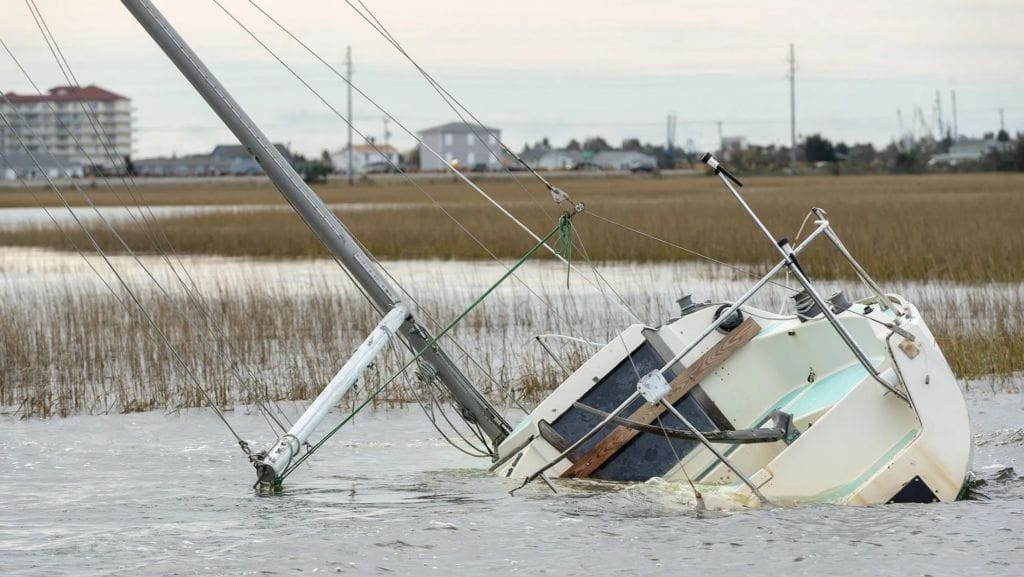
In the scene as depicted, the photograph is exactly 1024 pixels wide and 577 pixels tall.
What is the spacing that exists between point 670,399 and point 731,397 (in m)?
0.50

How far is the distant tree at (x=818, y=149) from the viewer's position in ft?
452

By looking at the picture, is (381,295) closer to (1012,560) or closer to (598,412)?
(598,412)

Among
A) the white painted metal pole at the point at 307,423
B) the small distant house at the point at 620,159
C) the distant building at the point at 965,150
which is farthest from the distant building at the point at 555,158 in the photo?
the white painted metal pole at the point at 307,423

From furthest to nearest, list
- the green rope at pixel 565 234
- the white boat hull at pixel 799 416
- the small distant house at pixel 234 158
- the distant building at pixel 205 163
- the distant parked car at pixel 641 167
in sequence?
1. the distant building at pixel 205 163
2. the small distant house at pixel 234 158
3. the distant parked car at pixel 641 167
4. the green rope at pixel 565 234
5. the white boat hull at pixel 799 416

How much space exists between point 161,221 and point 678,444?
143 feet

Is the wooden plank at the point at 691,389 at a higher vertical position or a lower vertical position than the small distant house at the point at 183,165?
lower

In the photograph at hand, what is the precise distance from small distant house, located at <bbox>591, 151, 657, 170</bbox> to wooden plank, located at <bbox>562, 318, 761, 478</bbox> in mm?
140867

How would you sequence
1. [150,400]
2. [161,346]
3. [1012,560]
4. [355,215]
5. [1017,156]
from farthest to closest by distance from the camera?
[1017,156]
[355,215]
[161,346]
[150,400]
[1012,560]

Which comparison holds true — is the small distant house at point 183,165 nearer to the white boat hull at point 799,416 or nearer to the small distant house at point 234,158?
the small distant house at point 234,158

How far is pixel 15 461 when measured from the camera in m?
12.0

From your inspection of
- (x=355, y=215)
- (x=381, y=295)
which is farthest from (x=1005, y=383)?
(x=355, y=215)

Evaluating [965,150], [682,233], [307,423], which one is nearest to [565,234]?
[307,423]

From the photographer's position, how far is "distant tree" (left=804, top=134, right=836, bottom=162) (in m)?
138

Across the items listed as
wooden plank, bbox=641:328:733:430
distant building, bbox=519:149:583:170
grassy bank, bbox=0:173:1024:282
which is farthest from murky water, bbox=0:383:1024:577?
distant building, bbox=519:149:583:170
